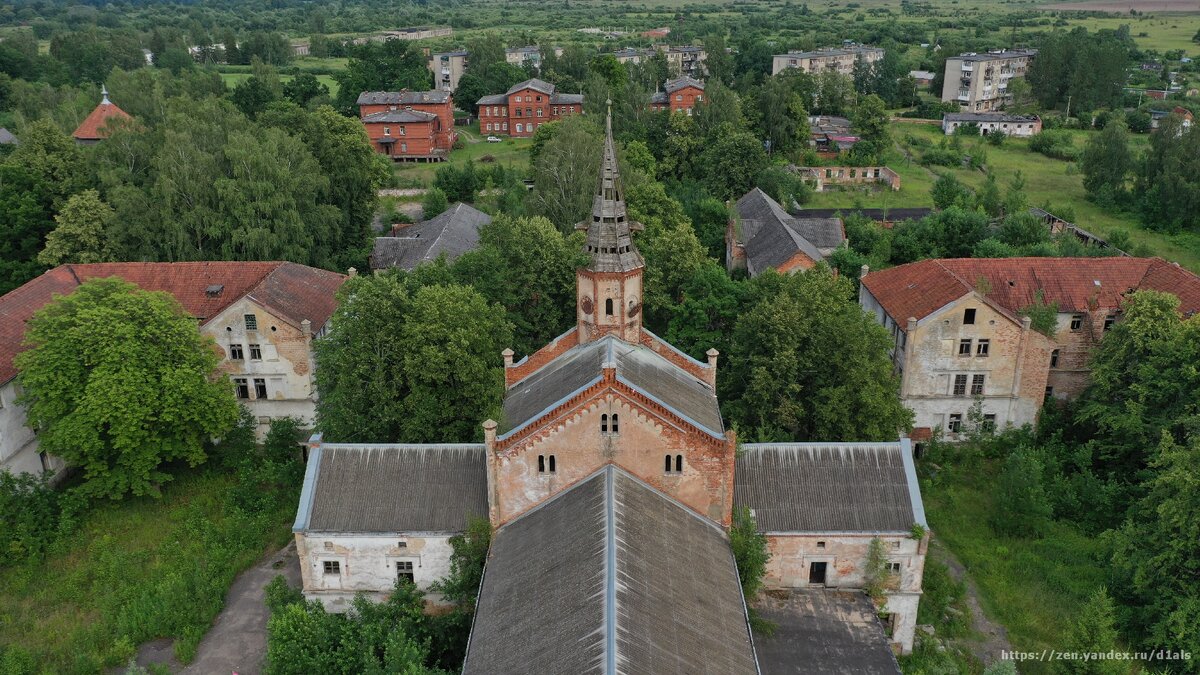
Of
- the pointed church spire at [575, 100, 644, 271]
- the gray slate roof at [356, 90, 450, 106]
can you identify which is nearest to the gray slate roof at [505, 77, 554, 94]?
the gray slate roof at [356, 90, 450, 106]

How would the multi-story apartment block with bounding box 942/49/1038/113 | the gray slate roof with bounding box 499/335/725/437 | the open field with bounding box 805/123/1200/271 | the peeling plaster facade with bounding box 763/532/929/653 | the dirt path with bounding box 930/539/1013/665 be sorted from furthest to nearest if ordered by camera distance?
the multi-story apartment block with bounding box 942/49/1038/113 → the open field with bounding box 805/123/1200/271 → the dirt path with bounding box 930/539/1013/665 → the gray slate roof with bounding box 499/335/725/437 → the peeling plaster facade with bounding box 763/532/929/653

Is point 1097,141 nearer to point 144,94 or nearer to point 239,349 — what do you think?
point 239,349

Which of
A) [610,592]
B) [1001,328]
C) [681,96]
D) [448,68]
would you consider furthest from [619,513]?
[448,68]

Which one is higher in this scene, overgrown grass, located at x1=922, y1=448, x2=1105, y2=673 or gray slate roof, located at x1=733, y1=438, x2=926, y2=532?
gray slate roof, located at x1=733, y1=438, x2=926, y2=532

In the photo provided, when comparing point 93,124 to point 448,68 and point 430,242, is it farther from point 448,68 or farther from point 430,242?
point 448,68

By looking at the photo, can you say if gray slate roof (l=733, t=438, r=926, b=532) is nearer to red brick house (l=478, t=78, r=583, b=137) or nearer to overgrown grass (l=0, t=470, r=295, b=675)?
overgrown grass (l=0, t=470, r=295, b=675)

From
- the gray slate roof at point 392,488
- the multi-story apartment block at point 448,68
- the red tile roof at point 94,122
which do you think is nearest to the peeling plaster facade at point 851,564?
the gray slate roof at point 392,488

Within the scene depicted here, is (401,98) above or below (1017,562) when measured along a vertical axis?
above

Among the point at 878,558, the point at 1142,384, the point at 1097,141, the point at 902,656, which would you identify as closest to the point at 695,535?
the point at 878,558
